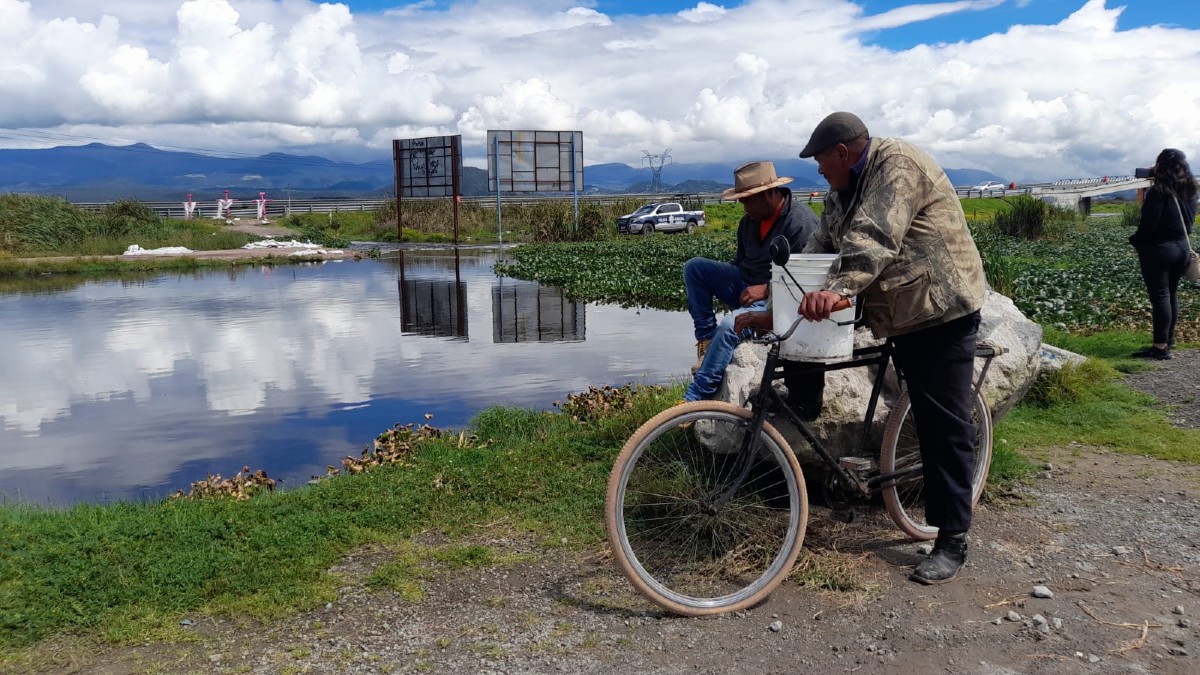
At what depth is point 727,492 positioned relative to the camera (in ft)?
13.7

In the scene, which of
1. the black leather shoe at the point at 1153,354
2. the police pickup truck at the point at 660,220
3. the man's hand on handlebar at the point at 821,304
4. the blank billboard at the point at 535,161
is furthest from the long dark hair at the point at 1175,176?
the police pickup truck at the point at 660,220

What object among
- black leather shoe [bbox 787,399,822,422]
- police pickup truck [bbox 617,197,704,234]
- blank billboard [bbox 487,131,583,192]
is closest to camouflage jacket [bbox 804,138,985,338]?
black leather shoe [bbox 787,399,822,422]

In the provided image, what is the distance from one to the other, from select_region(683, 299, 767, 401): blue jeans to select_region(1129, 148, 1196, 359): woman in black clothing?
19.4ft

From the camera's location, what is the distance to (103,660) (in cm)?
364

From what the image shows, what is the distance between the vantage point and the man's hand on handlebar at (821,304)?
148 inches

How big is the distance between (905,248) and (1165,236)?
6.96 meters

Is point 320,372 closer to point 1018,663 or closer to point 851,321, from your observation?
point 851,321

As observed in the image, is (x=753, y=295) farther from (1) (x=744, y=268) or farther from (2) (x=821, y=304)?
(2) (x=821, y=304)

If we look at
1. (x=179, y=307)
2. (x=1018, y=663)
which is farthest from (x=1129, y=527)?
(x=179, y=307)

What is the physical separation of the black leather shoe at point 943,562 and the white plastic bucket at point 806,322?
105cm

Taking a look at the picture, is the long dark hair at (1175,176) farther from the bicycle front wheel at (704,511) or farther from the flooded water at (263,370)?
the bicycle front wheel at (704,511)

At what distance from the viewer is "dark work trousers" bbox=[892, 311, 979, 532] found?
415 centimetres

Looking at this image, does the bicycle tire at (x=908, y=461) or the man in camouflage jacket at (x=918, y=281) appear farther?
the bicycle tire at (x=908, y=461)

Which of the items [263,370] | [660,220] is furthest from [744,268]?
[660,220]
